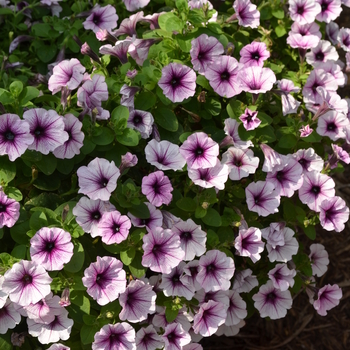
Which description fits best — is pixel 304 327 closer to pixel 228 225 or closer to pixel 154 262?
pixel 228 225

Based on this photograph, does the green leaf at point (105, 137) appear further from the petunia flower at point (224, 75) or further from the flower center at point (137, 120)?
the petunia flower at point (224, 75)

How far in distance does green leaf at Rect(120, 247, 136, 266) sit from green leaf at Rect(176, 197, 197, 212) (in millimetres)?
256

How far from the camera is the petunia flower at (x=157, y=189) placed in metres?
2.00

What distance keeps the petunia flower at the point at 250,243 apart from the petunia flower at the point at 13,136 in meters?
0.90

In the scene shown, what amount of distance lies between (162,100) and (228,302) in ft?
2.90

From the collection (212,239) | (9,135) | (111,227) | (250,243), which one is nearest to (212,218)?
(212,239)

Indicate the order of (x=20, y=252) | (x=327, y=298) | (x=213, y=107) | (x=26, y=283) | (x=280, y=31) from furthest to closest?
(x=280, y=31) < (x=327, y=298) < (x=213, y=107) < (x=20, y=252) < (x=26, y=283)

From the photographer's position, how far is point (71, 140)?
2.07m

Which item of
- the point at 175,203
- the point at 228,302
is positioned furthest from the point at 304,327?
the point at 175,203

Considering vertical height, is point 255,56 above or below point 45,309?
above

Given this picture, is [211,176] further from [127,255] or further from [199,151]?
[127,255]

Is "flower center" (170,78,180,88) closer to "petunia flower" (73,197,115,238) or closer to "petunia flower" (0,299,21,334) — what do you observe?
"petunia flower" (73,197,115,238)

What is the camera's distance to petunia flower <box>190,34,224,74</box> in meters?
2.21

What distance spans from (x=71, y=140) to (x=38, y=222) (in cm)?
34
